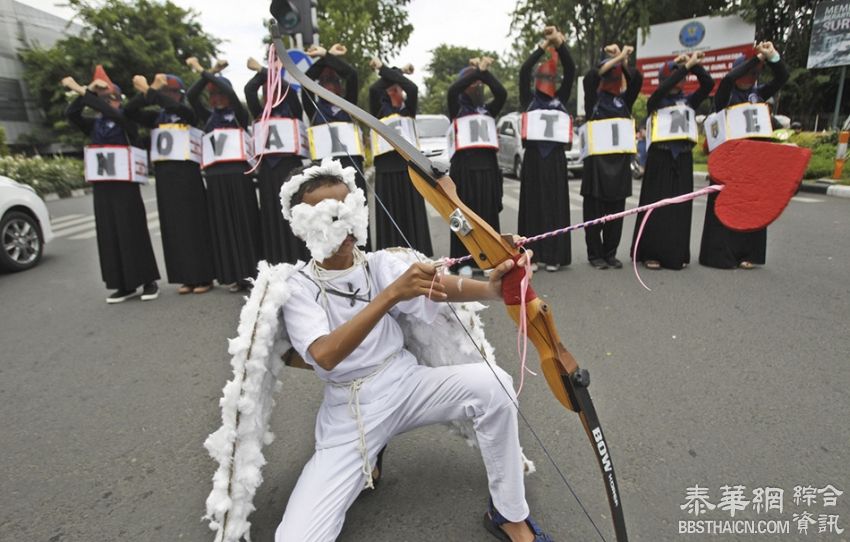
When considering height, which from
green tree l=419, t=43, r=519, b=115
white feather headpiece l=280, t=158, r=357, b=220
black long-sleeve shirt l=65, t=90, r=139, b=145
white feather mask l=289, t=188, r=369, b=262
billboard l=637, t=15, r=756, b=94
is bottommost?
white feather mask l=289, t=188, r=369, b=262

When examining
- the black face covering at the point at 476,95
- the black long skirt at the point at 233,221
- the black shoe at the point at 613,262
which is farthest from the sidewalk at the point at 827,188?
the black long skirt at the point at 233,221

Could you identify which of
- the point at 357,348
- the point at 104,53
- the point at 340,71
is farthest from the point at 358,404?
the point at 104,53

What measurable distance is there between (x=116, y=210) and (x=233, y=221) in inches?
41.5

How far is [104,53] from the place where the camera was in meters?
23.3

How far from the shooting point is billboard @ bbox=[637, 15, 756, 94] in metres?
18.6

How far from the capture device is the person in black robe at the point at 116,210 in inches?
175

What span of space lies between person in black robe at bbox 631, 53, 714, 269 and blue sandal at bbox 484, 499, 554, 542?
142 inches

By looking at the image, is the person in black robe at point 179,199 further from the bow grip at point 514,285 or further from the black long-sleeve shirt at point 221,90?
the bow grip at point 514,285

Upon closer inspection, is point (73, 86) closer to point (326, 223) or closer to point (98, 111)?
point (98, 111)

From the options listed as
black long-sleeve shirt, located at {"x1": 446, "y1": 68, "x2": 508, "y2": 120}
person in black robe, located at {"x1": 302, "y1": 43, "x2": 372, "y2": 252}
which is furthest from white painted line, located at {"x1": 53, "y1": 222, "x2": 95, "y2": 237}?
black long-sleeve shirt, located at {"x1": 446, "y1": 68, "x2": 508, "y2": 120}

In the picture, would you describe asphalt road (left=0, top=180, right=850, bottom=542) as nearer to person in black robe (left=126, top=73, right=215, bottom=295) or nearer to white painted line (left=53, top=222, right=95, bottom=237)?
person in black robe (left=126, top=73, right=215, bottom=295)

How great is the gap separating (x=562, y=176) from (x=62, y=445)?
4.43 m

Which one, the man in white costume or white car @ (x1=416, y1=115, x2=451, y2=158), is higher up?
white car @ (x1=416, y1=115, x2=451, y2=158)

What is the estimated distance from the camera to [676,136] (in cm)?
476
